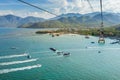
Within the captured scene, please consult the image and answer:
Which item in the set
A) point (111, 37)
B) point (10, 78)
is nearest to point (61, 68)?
point (10, 78)

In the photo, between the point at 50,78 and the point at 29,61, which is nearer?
the point at 50,78

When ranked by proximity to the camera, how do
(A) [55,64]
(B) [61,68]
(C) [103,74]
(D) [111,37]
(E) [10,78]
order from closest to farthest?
(E) [10,78] < (C) [103,74] < (B) [61,68] < (A) [55,64] < (D) [111,37]

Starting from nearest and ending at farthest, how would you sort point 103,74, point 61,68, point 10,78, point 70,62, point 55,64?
A: 1. point 10,78
2. point 103,74
3. point 61,68
4. point 55,64
5. point 70,62

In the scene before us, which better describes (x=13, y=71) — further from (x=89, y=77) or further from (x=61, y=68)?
(x=89, y=77)

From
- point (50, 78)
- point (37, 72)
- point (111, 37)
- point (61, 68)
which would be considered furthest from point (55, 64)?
point (111, 37)

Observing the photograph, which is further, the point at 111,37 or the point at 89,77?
the point at 111,37

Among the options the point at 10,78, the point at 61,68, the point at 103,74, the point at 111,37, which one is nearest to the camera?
the point at 10,78

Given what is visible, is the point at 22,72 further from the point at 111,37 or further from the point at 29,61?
the point at 111,37

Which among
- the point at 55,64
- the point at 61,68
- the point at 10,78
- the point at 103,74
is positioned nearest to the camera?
the point at 10,78
